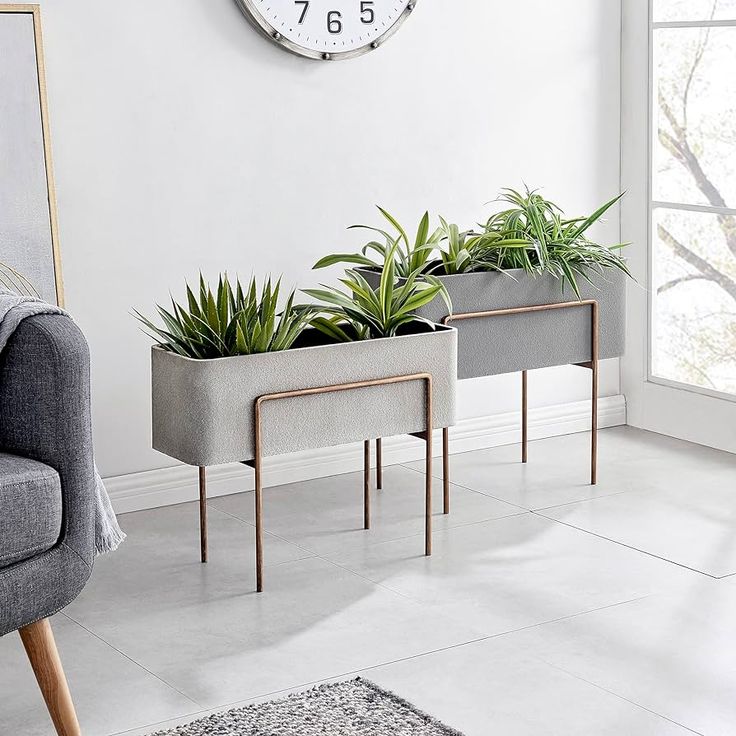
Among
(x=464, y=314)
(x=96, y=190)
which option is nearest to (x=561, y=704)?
(x=464, y=314)

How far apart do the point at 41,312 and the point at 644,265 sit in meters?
2.43

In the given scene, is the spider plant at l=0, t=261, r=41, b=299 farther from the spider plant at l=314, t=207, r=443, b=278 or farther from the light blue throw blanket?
the light blue throw blanket

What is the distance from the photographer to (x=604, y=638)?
2459mm

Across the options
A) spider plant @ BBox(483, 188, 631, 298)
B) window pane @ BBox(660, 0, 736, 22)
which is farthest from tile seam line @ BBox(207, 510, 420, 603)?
window pane @ BBox(660, 0, 736, 22)

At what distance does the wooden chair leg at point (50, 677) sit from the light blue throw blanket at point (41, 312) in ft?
0.64

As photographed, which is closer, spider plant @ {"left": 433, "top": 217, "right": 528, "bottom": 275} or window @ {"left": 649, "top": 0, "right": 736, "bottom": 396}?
spider plant @ {"left": 433, "top": 217, "right": 528, "bottom": 275}

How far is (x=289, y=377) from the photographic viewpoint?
2.72 m

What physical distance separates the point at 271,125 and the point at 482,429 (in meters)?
1.16

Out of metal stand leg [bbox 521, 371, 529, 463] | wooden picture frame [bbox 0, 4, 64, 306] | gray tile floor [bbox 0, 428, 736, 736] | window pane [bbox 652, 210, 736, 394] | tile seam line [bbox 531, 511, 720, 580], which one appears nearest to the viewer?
gray tile floor [bbox 0, 428, 736, 736]

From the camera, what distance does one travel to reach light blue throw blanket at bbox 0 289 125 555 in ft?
6.75

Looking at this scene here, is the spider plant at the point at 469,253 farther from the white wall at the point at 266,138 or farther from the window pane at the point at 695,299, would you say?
the window pane at the point at 695,299

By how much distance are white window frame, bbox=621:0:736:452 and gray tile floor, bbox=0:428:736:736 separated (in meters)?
0.31

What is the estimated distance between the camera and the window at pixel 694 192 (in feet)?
12.3

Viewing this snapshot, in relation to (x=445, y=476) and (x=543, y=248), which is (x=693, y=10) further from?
(x=445, y=476)
